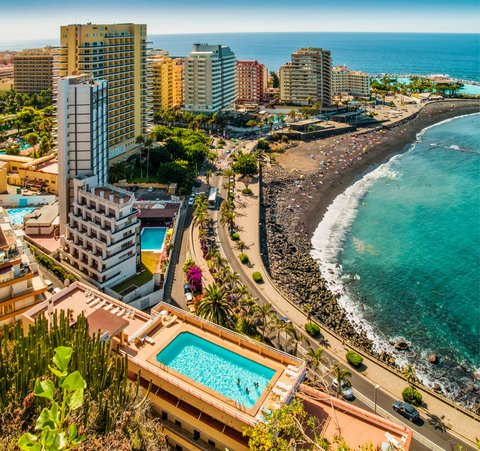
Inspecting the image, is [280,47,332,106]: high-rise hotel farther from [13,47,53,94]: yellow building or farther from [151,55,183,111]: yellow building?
[13,47,53,94]: yellow building

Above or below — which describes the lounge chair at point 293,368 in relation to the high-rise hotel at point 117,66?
below

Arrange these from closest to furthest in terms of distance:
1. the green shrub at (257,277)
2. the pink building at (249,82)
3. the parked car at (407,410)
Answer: the parked car at (407,410)
the green shrub at (257,277)
the pink building at (249,82)

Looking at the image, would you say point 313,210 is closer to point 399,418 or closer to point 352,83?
point 399,418

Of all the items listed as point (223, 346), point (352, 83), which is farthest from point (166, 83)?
point (223, 346)

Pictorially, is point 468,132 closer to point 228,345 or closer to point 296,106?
point 296,106

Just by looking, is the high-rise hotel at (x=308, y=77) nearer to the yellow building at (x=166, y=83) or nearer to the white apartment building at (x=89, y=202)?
the yellow building at (x=166, y=83)

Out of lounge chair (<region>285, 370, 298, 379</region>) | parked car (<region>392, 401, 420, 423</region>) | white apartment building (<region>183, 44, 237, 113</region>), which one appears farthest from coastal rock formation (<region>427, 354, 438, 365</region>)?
white apartment building (<region>183, 44, 237, 113</region>)

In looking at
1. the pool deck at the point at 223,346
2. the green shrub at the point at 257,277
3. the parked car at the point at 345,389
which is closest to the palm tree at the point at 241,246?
the green shrub at the point at 257,277
